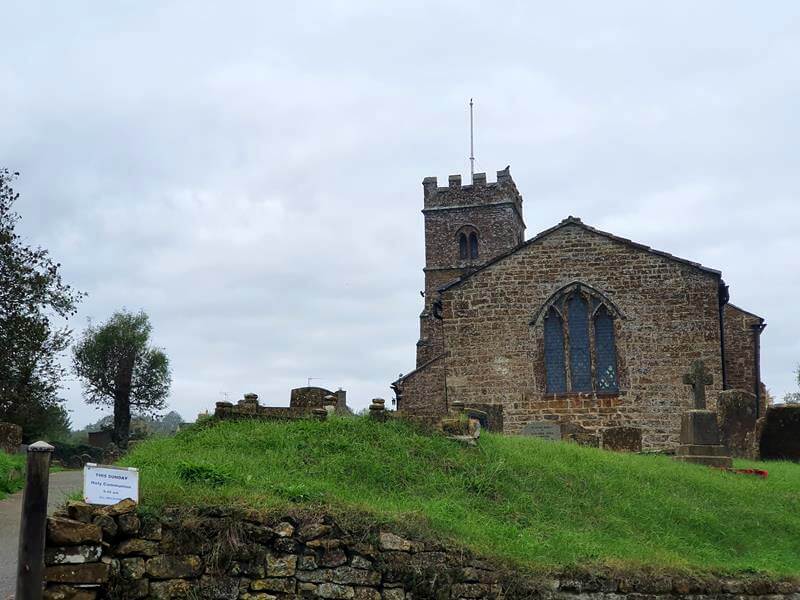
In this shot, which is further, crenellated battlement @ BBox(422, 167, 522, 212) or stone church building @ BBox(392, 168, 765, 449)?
crenellated battlement @ BBox(422, 167, 522, 212)

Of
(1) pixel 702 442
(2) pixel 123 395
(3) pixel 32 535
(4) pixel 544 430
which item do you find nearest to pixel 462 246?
(2) pixel 123 395

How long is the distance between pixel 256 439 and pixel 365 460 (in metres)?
1.84

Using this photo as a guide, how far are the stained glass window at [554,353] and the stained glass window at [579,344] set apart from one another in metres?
0.28

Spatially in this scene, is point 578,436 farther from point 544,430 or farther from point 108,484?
point 108,484

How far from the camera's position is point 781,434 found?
2084 cm

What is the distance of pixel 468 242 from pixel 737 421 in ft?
111

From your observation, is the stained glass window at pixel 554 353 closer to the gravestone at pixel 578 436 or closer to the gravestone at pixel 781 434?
the gravestone at pixel 578 436

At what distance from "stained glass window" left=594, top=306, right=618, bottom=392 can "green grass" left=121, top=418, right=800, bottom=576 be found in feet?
35.1

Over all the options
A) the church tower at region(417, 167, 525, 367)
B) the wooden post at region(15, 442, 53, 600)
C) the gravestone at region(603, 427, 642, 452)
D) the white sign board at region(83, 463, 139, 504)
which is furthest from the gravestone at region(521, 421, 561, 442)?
the church tower at region(417, 167, 525, 367)

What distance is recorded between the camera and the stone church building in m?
26.0

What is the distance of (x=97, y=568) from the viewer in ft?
29.9

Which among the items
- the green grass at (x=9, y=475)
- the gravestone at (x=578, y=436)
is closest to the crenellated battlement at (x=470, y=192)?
the gravestone at (x=578, y=436)

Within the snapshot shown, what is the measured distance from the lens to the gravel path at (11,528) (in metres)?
11.0

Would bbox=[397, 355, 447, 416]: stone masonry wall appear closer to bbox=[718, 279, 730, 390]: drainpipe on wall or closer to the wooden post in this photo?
bbox=[718, 279, 730, 390]: drainpipe on wall
